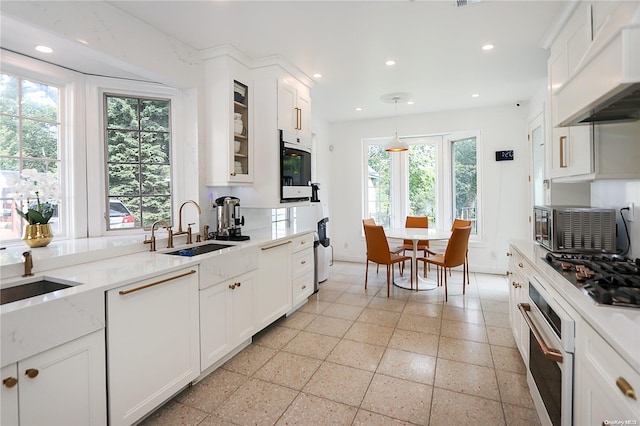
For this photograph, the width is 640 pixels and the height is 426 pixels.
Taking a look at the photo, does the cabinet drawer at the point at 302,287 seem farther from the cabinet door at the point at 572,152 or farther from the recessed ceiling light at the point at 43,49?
the recessed ceiling light at the point at 43,49

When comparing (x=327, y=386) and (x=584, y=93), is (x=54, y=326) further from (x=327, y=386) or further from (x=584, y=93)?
(x=584, y=93)

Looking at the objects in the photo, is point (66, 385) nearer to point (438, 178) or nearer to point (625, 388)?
Answer: point (625, 388)

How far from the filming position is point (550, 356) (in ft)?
4.52

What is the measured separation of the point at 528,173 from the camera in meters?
4.70

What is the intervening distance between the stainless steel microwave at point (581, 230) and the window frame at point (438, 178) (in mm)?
2989

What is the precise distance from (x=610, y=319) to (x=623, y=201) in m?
1.47

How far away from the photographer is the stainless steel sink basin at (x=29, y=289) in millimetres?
1567

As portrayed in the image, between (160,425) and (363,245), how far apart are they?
4585 millimetres

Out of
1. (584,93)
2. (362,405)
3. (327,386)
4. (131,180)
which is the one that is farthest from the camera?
(131,180)

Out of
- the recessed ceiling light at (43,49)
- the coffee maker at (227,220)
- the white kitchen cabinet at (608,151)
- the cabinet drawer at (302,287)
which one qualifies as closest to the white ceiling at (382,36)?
the recessed ceiling light at (43,49)

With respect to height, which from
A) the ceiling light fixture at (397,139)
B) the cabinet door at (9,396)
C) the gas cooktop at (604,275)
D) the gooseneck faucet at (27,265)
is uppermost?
the ceiling light fixture at (397,139)

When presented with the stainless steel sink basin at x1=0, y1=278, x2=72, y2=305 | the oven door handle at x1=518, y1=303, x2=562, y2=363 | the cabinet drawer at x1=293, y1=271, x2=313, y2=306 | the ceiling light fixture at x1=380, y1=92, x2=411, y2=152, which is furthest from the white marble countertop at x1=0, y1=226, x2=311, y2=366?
the ceiling light fixture at x1=380, y1=92, x2=411, y2=152

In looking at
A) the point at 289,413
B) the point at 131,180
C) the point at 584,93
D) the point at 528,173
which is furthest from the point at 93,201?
the point at 528,173

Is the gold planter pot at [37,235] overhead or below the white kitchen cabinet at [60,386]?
overhead
